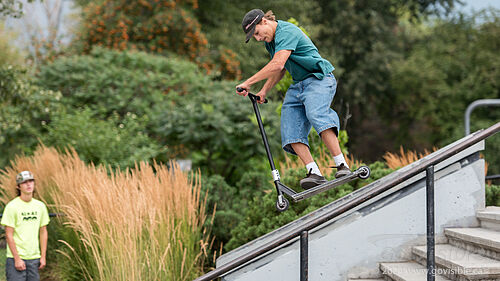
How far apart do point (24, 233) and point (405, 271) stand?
3738mm

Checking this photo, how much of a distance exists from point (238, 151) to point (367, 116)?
1535cm

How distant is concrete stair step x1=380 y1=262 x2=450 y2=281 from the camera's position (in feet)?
12.8

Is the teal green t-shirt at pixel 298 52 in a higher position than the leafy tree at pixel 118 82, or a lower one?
lower

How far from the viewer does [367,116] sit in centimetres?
2405

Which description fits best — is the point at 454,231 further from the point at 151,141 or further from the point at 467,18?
the point at 467,18

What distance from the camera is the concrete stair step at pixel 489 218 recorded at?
406cm

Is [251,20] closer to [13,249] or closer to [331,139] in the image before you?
[331,139]

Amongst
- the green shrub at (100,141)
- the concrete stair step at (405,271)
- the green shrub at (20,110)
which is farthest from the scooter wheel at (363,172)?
the green shrub at (20,110)

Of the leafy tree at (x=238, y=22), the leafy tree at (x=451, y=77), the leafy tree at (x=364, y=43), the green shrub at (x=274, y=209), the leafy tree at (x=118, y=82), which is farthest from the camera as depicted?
the leafy tree at (x=364, y=43)

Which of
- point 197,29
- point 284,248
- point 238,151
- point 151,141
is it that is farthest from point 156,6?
point 284,248

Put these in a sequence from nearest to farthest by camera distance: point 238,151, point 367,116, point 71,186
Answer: point 71,186 < point 238,151 < point 367,116

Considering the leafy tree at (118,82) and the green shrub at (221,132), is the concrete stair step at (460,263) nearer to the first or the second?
the green shrub at (221,132)

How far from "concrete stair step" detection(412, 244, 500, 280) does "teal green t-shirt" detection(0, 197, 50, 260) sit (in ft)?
12.3

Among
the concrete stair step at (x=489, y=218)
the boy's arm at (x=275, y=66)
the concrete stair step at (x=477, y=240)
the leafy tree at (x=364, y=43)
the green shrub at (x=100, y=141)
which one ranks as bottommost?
Answer: the concrete stair step at (x=477, y=240)
